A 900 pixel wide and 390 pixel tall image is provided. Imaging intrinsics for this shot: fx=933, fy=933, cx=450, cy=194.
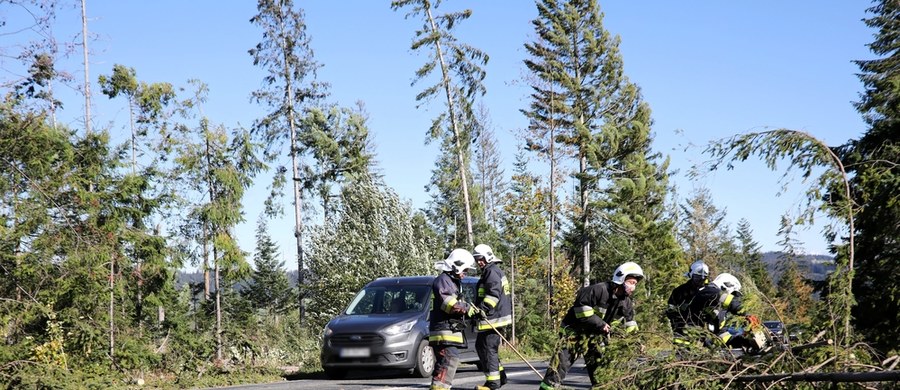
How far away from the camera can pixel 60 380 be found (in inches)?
431

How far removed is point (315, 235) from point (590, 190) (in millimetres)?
17061

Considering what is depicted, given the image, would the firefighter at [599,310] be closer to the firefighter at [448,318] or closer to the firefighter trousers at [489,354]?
the firefighter trousers at [489,354]

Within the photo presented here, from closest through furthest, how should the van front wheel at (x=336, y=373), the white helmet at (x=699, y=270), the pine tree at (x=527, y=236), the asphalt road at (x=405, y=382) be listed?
the white helmet at (x=699, y=270), the asphalt road at (x=405, y=382), the van front wheel at (x=336, y=373), the pine tree at (x=527, y=236)

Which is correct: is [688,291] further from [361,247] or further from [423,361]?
[361,247]

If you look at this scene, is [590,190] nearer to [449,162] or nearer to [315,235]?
[315,235]

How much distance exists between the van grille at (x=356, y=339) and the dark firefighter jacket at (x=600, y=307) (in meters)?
5.78

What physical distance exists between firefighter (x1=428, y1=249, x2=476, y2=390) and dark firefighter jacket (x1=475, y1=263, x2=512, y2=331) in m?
0.38

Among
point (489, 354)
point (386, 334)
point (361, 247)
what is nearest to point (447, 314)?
point (489, 354)

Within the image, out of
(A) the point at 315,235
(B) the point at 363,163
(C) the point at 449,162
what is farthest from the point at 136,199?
(C) the point at 449,162

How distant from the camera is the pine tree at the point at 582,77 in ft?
141

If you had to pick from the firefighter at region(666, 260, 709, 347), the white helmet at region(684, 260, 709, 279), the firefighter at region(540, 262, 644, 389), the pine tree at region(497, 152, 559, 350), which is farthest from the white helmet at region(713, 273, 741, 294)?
the pine tree at region(497, 152, 559, 350)

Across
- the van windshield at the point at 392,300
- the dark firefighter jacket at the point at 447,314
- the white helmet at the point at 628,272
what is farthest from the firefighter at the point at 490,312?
the van windshield at the point at 392,300

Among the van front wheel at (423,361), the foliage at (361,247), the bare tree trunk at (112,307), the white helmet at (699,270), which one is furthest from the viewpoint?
the foliage at (361,247)

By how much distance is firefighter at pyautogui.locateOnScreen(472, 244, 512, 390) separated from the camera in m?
10.2
